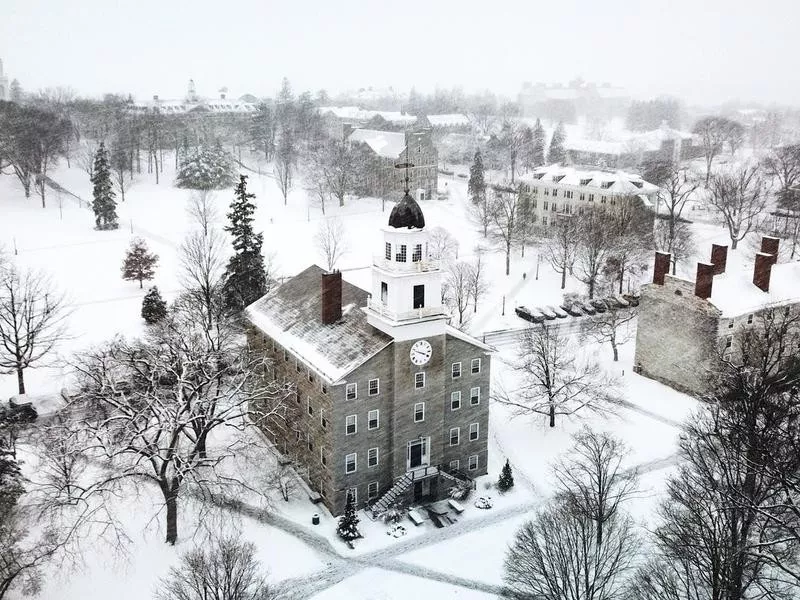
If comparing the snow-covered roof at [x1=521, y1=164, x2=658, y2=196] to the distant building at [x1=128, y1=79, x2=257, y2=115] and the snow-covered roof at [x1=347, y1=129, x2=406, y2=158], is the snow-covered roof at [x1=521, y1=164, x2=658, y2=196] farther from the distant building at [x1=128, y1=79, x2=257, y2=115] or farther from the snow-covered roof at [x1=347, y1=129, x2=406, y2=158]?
the distant building at [x1=128, y1=79, x2=257, y2=115]

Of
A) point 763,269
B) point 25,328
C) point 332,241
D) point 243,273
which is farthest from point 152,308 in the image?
point 763,269

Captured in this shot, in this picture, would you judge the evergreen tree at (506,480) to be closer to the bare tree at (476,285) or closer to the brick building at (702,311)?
the brick building at (702,311)

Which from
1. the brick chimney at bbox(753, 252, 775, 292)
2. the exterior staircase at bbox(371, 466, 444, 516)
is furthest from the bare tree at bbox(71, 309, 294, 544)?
the brick chimney at bbox(753, 252, 775, 292)

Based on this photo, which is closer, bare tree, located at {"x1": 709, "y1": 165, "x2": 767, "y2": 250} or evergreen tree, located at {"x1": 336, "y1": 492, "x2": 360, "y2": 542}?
evergreen tree, located at {"x1": 336, "y1": 492, "x2": 360, "y2": 542}

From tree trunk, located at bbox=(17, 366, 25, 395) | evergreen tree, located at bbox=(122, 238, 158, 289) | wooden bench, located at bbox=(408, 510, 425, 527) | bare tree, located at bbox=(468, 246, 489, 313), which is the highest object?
evergreen tree, located at bbox=(122, 238, 158, 289)

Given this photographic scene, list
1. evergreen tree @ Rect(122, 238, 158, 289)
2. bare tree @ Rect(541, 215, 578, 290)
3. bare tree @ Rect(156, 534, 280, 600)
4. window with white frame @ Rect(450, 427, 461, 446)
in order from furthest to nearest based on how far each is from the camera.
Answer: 1. bare tree @ Rect(541, 215, 578, 290)
2. evergreen tree @ Rect(122, 238, 158, 289)
3. window with white frame @ Rect(450, 427, 461, 446)
4. bare tree @ Rect(156, 534, 280, 600)

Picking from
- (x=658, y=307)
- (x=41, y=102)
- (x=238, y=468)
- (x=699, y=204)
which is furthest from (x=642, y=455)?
(x=41, y=102)
